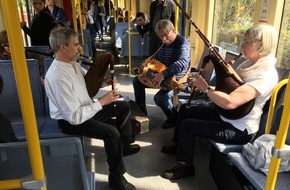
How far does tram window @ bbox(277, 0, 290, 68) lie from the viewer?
2.53m

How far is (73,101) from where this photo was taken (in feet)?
6.34

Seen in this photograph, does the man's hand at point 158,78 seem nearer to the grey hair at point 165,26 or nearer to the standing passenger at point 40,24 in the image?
the grey hair at point 165,26

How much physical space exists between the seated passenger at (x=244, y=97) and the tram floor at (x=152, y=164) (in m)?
0.10

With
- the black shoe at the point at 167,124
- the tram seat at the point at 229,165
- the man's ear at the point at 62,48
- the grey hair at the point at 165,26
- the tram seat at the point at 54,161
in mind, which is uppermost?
the grey hair at the point at 165,26

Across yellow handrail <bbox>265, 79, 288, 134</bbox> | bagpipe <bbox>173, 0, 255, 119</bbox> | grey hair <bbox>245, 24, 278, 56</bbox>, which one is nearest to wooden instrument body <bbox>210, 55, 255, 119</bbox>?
bagpipe <bbox>173, 0, 255, 119</bbox>

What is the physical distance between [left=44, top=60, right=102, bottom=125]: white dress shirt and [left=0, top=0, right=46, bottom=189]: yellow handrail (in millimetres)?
1115

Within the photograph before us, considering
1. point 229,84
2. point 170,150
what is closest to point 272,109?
point 229,84

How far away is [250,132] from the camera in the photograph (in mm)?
2023

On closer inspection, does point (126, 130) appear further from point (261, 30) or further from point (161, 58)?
point (261, 30)

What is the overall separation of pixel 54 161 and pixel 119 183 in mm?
1066

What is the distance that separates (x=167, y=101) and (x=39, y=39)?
76.6 inches

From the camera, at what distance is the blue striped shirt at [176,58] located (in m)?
2.92

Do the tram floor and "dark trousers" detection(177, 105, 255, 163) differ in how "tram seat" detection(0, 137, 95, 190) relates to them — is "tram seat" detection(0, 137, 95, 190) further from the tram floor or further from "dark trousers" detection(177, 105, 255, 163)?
"dark trousers" detection(177, 105, 255, 163)

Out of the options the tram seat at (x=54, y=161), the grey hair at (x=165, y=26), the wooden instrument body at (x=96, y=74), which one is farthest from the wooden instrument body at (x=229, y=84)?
the tram seat at (x=54, y=161)
